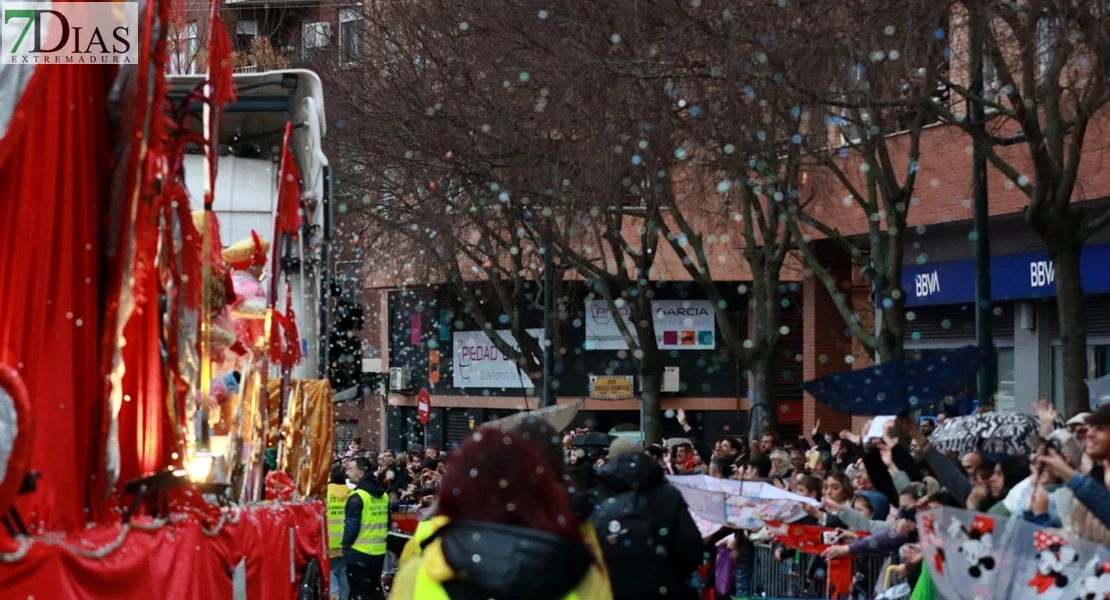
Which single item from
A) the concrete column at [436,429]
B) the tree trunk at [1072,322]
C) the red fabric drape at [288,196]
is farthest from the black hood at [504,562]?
the concrete column at [436,429]

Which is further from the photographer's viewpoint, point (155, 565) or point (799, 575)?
point (799, 575)

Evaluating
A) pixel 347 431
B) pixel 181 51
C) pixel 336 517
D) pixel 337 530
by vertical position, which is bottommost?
pixel 347 431

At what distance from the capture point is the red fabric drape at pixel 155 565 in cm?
621

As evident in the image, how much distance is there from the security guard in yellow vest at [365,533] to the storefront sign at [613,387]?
2544cm

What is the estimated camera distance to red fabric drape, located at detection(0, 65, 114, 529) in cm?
629

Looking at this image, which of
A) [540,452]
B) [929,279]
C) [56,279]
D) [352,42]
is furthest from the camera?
[352,42]

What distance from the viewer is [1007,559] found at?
7.66 metres

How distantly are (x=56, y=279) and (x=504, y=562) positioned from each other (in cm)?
271

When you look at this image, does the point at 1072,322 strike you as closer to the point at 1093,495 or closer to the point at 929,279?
the point at 1093,495

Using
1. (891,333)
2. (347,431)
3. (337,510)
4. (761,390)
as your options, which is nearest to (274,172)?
(337,510)

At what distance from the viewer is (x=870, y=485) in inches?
483

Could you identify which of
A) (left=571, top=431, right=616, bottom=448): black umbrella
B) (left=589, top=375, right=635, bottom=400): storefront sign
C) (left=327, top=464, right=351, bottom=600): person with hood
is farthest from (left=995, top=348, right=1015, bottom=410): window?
(left=589, top=375, right=635, bottom=400): storefront sign

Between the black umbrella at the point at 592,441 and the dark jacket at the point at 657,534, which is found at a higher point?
the dark jacket at the point at 657,534

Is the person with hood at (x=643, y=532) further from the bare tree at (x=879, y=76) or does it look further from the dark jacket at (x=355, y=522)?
the dark jacket at (x=355, y=522)
